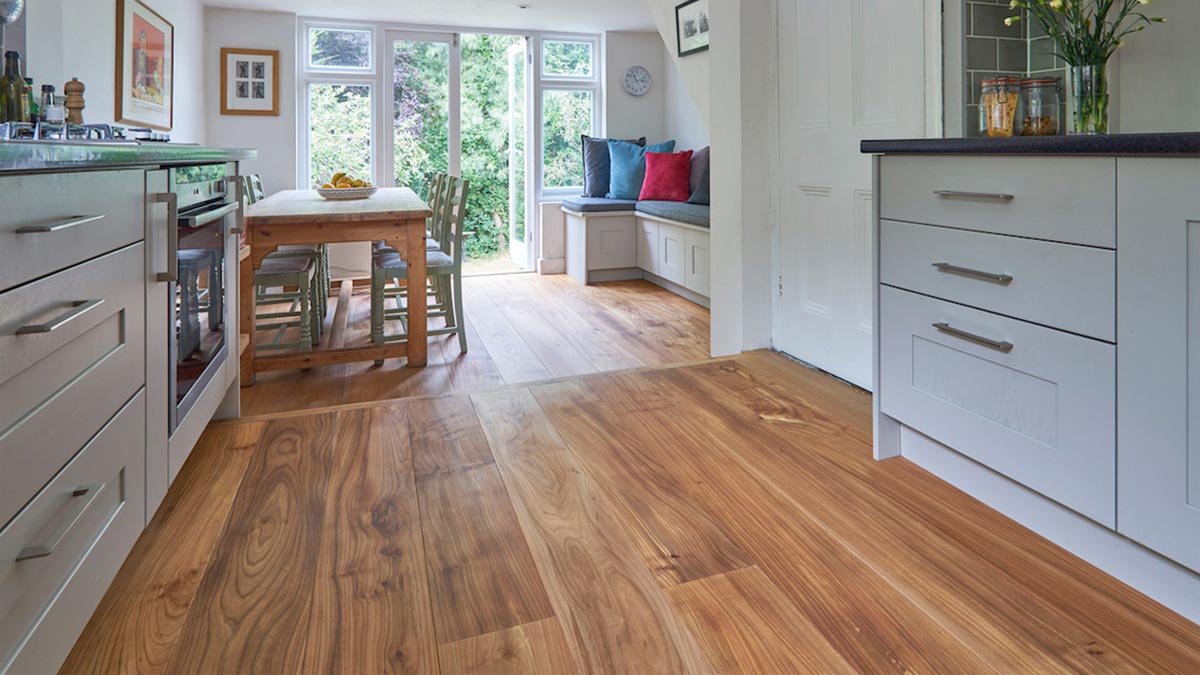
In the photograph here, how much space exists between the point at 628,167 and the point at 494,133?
1.43m

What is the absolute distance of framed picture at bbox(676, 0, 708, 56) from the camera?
4.41m

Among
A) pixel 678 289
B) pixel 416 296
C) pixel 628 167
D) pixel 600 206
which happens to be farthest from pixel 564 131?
pixel 416 296

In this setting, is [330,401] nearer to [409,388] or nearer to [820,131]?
[409,388]

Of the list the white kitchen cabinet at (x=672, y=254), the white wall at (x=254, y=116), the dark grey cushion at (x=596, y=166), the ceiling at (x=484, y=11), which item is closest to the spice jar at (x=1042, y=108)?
the white kitchen cabinet at (x=672, y=254)

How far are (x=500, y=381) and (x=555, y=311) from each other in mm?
1814

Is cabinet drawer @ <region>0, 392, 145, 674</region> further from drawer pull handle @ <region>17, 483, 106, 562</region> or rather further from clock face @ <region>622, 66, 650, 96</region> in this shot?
clock face @ <region>622, 66, 650, 96</region>

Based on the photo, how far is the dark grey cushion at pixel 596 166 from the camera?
695 cm

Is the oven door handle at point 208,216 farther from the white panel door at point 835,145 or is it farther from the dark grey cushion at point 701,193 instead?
the dark grey cushion at point 701,193

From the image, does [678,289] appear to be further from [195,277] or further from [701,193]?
[195,277]

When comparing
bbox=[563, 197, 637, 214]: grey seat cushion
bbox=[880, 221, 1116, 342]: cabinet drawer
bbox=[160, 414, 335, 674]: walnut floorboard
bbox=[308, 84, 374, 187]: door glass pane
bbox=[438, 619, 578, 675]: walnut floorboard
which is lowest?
bbox=[438, 619, 578, 675]: walnut floorboard

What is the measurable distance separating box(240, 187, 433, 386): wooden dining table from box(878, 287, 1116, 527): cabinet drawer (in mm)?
2290

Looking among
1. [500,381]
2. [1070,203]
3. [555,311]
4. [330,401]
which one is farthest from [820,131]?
[555,311]

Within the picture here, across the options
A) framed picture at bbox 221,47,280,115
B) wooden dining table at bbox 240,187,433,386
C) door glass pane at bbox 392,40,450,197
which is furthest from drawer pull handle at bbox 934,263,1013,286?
framed picture at bbox 221,47,280,115

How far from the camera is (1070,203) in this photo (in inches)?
53.8
